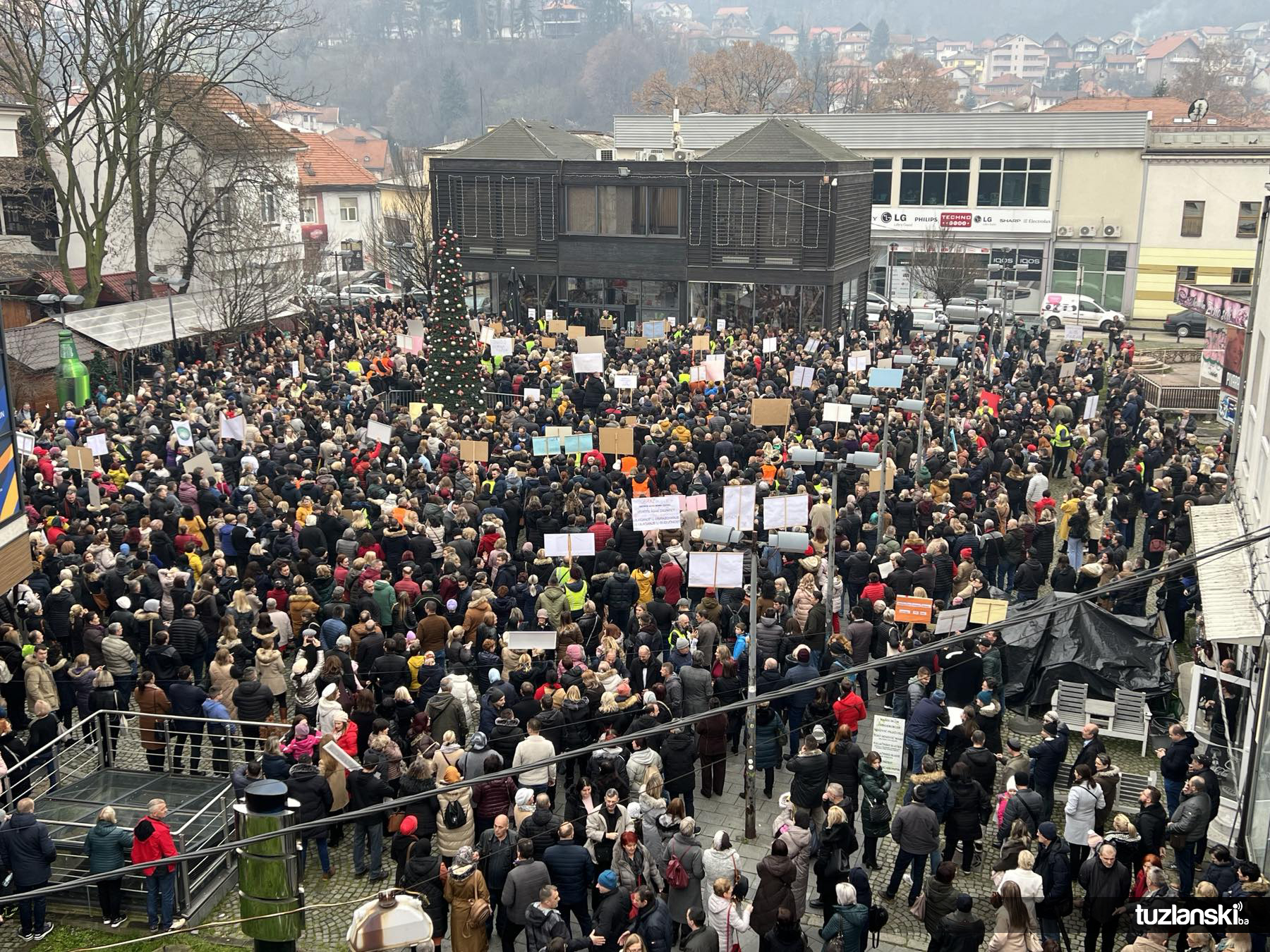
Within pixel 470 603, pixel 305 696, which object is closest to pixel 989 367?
pixel 470 603

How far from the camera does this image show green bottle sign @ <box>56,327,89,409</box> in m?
30.0

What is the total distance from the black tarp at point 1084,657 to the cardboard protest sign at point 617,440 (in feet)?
29.1

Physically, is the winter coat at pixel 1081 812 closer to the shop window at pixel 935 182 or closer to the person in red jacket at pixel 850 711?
the person in red jacket at pixel 850 711

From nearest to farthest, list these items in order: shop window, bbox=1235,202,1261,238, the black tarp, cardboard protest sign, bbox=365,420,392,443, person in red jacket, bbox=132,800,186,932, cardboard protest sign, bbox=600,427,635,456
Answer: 1. person in red jacket, bbox=132,800,186,932
2. the black tarp
3. cardboard protest sign, bbox=600,427,635,456
4. cardboard protest sign, bbox=365,420,392,443
5. shop window, bbox=1235,202,1261,238

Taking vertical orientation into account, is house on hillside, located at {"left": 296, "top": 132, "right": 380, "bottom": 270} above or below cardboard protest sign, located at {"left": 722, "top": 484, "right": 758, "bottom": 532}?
above

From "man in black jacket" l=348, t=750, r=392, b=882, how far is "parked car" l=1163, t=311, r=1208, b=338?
4099cm

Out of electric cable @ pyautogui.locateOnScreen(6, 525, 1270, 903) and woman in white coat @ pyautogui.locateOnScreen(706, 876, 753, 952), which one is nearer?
electric cable @ pyautogui.locateOnScreen(6, 525, 1270, 903)

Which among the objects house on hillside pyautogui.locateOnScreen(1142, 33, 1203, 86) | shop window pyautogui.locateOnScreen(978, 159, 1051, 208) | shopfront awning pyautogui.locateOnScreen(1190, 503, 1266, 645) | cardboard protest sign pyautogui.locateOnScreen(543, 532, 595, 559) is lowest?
cardboard protest sign pyautogui.locateOnScreen(543, 532, 595, 559)

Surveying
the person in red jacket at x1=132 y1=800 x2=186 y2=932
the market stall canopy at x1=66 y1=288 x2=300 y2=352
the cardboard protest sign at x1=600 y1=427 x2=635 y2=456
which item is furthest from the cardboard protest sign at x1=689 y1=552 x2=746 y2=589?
the market stall canopy at x1=66 y1=288 x2=300 y2=352

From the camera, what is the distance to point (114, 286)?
4378cm

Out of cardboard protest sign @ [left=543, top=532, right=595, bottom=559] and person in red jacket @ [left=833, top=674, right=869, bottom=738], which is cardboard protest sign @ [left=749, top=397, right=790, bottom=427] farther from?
person in red jacket @ [left=833, top=674, right=869, bottom=738]

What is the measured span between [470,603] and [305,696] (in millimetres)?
2523

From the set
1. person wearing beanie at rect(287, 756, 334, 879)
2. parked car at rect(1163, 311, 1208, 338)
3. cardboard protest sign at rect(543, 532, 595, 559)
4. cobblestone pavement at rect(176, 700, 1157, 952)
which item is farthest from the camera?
parked car at rect(1163, 311, 1208, 338)

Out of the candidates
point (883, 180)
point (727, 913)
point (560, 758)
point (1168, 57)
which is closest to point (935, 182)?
point (883, 180)
